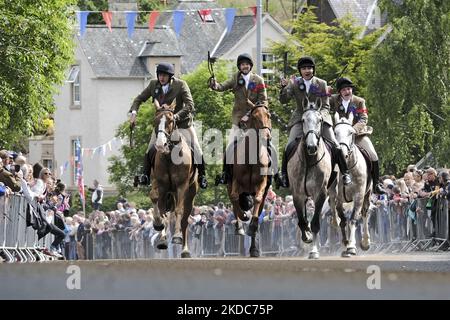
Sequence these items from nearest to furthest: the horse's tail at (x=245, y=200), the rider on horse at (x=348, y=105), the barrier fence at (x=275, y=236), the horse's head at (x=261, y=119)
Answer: the horse's head at (x=261, y=119), the horse's tail at (x=245, y=200), the rider on horse at (x=348, y=105), the barrier fence at (x=275, y=236)

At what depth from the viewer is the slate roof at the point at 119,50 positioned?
8450 centimetres

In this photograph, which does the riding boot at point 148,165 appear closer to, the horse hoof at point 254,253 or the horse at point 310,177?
the horse hoof at point 254,253

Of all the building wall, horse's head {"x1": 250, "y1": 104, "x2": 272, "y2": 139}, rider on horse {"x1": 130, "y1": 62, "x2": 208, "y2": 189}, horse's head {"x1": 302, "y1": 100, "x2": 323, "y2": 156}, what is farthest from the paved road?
the building wall

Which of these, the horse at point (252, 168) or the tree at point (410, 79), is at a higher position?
the tree at point (410, 79)

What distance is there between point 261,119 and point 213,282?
29.2ft

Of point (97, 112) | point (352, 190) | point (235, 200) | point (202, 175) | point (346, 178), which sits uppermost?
point (97, 112)

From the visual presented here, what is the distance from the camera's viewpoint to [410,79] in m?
60.8

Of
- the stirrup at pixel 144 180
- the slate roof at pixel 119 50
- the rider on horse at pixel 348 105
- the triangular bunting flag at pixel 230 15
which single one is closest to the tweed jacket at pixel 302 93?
the rider on horse at pixel 348 105

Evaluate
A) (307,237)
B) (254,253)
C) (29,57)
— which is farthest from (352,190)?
(29,57)

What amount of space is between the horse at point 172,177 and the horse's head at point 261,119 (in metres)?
1.20

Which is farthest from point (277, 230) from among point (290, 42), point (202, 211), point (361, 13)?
point (361, 13)

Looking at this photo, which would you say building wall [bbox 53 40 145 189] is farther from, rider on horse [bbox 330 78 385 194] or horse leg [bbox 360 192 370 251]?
rider on horse [bbox 330 78 385 194]

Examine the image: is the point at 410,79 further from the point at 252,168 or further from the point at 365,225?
the point at 252,168
